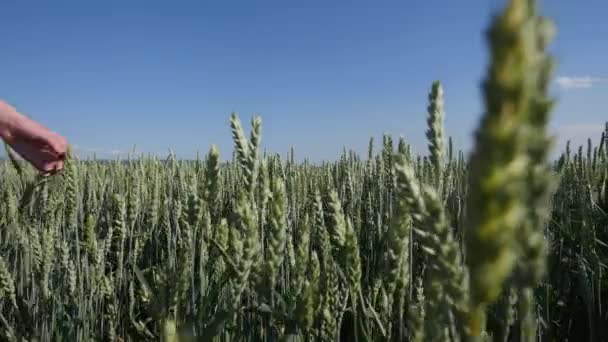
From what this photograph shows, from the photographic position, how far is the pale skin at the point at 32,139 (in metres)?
1.83

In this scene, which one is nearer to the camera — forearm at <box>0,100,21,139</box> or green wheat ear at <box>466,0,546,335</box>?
green wheat ear at <box>466,0,546,335</box>

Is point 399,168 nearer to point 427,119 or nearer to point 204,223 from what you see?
point 427,119

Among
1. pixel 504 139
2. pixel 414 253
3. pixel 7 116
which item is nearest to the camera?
pixel 504 139

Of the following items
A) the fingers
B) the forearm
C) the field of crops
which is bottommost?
the field of crops

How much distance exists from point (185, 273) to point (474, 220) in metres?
0.81

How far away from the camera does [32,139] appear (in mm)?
1863

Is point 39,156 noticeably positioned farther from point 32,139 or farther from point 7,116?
point 7,116

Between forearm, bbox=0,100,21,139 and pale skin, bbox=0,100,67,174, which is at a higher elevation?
forearm, bbox=0,100,21,139

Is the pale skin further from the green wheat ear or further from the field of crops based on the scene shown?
the green wheat ear

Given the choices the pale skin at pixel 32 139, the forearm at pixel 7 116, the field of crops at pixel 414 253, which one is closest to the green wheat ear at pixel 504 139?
the field of crops at pixel 414 253

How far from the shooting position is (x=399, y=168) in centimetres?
69

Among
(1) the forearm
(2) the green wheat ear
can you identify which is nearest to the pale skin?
(1) the forearm

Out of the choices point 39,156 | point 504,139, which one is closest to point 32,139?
point 39,156

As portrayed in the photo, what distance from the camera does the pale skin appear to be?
1.83 meters
